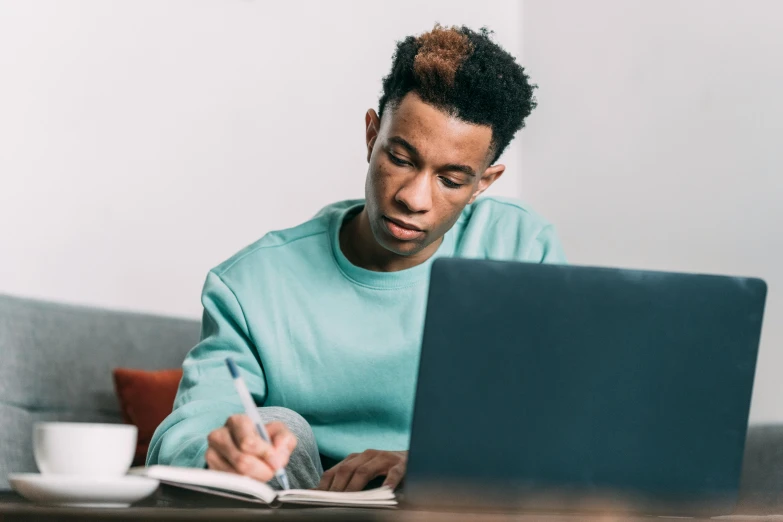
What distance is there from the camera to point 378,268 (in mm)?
1545

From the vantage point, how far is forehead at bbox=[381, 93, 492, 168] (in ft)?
4.49

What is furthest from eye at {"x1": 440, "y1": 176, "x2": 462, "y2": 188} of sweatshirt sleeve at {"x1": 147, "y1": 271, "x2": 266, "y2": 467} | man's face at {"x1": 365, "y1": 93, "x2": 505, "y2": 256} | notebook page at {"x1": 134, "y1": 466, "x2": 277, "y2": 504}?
notebook page at {"x1": 134, "y1": 466, "x2": 277, "y2": 504}

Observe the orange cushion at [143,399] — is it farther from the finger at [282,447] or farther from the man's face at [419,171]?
the finger at [282,447]

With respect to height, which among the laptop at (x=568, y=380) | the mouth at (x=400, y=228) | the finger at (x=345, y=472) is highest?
the mouth at (x=400, y=228)

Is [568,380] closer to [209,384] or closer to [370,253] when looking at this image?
[209,384]

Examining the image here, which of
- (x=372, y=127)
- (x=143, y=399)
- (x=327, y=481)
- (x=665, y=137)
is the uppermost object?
(x=665, y=137)

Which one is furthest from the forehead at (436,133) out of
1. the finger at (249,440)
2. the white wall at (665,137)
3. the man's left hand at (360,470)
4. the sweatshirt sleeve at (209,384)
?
the white wall at (665,137)

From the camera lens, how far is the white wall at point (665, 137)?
2.28m

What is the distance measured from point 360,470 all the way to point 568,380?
34 cm

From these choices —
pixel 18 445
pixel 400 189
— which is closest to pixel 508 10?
pixel 400 189

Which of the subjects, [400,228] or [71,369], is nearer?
[400,228]

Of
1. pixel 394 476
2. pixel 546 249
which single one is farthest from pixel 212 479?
pixel 546 249

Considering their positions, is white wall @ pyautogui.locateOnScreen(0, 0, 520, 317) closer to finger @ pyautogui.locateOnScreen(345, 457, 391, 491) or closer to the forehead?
the forehead

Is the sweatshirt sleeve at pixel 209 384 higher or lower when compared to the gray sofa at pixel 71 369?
higher
